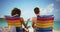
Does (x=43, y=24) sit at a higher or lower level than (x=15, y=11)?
lower

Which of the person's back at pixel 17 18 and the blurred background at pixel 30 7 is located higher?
the blurred background at pixel 30 7

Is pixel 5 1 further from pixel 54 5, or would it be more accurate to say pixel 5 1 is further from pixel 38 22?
pixel 54 5

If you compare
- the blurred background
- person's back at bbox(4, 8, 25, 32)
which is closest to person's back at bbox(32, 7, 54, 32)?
the blurred background

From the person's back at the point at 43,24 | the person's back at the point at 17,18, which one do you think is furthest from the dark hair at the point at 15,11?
the person's back at the point at 43,24

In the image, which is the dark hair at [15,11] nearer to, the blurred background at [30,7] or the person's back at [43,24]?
the blurred background at [30,7]

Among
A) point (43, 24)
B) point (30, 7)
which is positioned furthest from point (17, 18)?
point (43, 24)

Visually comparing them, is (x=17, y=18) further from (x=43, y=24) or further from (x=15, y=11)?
(x=43, y=24)

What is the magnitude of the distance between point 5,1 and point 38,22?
0.55 meters

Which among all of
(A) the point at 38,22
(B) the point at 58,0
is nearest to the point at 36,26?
(A) the point at 38,22

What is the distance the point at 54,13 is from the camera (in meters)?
1.85

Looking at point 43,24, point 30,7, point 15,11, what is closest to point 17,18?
point 15,11

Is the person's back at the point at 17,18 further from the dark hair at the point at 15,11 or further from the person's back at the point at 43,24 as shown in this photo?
the person's back at the point at 43,24

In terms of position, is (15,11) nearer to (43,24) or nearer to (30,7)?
(30,7)

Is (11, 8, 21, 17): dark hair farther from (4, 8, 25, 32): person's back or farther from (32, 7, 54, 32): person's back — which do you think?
(32, 7, 54, 32): person's back
